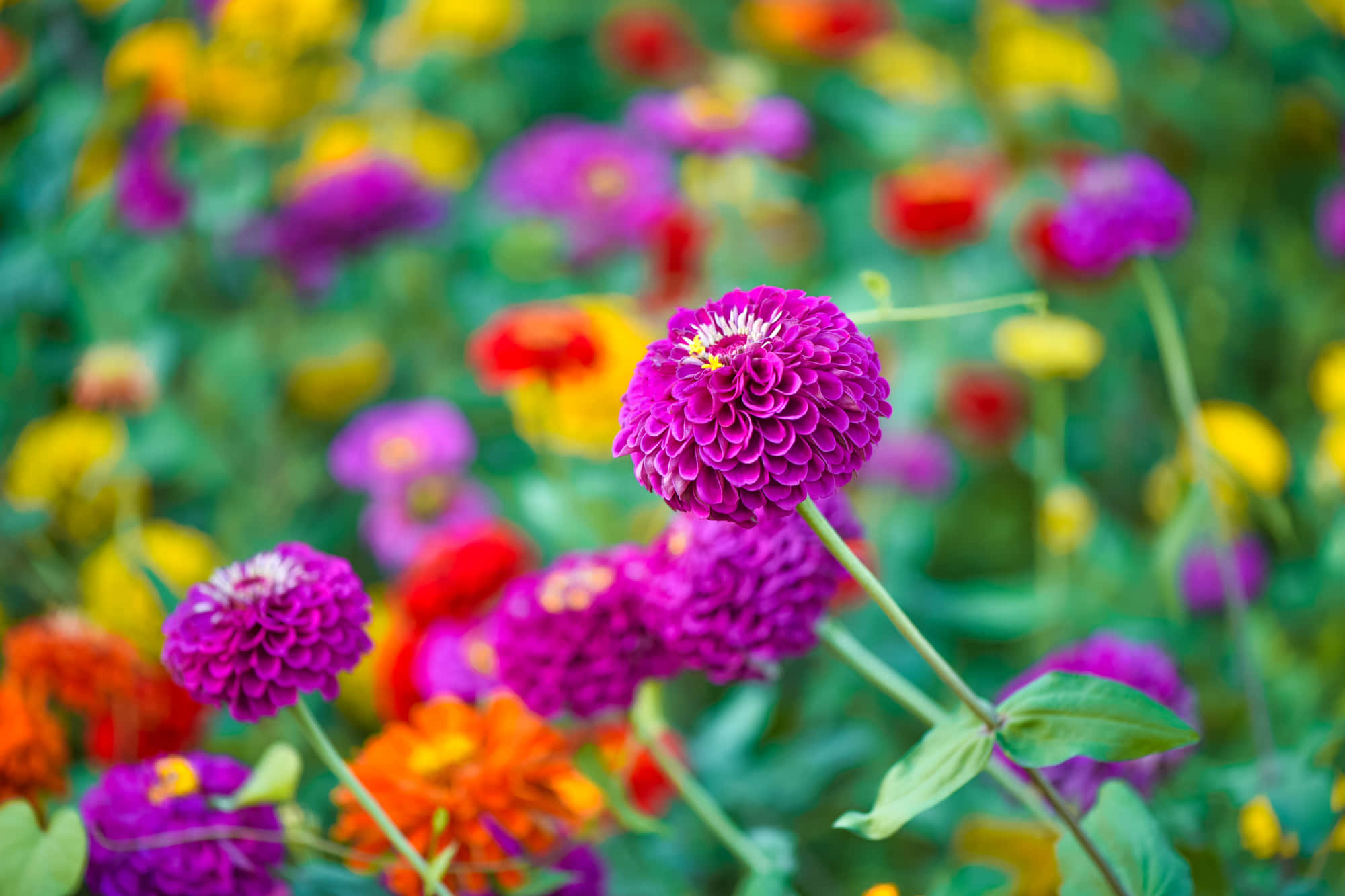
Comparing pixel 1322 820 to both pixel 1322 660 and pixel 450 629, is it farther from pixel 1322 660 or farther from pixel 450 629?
pixel 450 629

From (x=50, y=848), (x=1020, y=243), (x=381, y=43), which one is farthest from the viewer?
(x=381, y=43)

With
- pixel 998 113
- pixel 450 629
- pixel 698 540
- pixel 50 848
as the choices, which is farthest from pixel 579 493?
pixel 998 113

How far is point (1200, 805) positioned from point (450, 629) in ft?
1.90

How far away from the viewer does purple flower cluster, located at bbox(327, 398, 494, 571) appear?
1.08 m

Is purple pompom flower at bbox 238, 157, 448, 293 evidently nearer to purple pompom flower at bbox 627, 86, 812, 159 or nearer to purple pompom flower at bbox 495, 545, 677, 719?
purple pompom flower at bbox 627, 86, 812, 159

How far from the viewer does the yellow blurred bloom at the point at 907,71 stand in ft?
4.85

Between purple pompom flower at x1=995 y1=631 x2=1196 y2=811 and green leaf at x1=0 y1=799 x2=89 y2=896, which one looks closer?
green leaf at x1=0 y1=799 x2=89 y2=896

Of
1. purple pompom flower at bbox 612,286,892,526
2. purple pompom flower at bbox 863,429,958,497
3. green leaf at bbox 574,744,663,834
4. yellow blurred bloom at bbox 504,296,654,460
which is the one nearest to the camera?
purple pompom flower at bbox 612,286,892,526

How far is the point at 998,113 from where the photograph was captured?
1459mm

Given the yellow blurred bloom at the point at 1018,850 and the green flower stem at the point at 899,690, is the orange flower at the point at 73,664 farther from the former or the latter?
the yellow blurred bloom at the point at 1018,850

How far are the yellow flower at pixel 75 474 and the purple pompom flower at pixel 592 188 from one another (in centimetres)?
56

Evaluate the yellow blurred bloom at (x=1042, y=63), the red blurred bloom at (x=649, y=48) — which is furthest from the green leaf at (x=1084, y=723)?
the red blurred bloom at (x=649, y=48)

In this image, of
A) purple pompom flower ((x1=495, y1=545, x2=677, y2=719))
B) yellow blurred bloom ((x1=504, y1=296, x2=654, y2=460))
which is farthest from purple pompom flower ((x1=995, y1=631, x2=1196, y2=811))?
yellow blurred bloom ((x1=504, y1=296, x2=654, y2=460))

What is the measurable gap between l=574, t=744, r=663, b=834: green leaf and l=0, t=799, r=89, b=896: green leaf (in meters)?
0.28
